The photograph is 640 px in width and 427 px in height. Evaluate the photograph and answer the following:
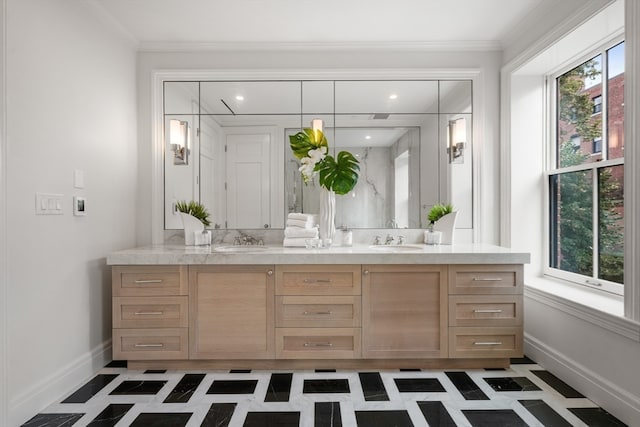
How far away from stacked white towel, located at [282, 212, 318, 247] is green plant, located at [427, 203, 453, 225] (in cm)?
97

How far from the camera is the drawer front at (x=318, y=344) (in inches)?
94.3

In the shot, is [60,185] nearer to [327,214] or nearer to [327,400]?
[327,214]

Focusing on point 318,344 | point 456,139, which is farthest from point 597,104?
point 318,344

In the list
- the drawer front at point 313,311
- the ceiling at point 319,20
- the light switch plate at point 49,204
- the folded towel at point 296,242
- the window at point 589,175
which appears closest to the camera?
the light switch plate at point 49,204

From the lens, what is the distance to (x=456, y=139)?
3070 mm

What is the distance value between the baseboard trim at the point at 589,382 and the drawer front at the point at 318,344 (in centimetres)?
127

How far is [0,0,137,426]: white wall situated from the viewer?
187cm

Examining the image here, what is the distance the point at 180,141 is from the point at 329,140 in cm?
125

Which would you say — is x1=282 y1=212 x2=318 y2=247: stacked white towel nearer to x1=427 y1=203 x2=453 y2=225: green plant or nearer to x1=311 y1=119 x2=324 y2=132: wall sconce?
x1=311 y1=119 x2=324 y2=132: wall sconce

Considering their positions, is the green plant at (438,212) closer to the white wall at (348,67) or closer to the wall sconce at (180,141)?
the white wall at (348,67)

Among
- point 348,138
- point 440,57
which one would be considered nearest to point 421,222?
point 348,138

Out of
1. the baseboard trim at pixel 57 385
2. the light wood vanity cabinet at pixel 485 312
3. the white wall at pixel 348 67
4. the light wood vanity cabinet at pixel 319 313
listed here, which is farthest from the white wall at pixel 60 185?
the light wood vanity cabinet at pixel 485 312

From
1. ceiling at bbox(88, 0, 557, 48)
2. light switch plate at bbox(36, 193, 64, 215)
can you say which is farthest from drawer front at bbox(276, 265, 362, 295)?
ceiling at bbox(88, 0, 557, 48)

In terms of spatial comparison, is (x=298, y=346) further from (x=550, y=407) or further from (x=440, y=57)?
(x=440, y=57)
